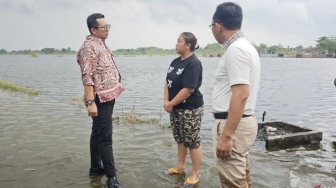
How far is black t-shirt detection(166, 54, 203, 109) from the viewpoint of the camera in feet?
14.6

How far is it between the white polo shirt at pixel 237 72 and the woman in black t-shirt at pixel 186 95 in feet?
4.38

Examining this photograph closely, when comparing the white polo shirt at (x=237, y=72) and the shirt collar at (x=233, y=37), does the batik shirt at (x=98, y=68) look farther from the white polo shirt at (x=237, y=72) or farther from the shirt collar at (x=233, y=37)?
the shirt collar at (x=233, y=37)

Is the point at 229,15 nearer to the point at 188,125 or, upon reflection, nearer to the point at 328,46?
the point at 188,125

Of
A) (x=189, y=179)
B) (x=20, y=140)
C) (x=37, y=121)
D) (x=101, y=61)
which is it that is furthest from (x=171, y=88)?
(x=37, y=121)

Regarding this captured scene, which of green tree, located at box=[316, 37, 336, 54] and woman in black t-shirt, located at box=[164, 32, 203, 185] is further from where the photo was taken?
green tree, located at box=[316, 37, 336, 54]

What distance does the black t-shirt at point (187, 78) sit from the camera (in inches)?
175

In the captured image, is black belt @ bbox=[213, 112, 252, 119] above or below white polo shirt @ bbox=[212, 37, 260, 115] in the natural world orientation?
below

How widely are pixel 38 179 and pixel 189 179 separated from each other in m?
2.29

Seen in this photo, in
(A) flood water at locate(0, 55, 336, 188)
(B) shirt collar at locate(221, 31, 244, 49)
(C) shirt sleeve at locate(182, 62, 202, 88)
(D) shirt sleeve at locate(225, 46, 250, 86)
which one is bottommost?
(A) flood water at locate(0, 55, 336, 188)

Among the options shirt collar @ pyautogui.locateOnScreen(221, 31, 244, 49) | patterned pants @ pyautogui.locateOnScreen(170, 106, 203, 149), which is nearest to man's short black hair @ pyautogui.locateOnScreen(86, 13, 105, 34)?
patterned pants @ pyautogui.locateOnScreen(170, 106, 203, 149)

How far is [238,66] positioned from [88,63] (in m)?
2.17

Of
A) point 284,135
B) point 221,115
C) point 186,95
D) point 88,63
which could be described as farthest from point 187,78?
point 284,135

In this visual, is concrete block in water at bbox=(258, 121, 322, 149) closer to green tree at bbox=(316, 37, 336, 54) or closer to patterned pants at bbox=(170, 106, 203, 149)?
patterned pants at bbox=(170, 106, 203, 149)

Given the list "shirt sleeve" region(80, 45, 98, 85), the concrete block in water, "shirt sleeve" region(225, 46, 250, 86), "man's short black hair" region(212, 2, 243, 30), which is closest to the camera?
"shirt sleeve" region(225, 46, 250, 86)
